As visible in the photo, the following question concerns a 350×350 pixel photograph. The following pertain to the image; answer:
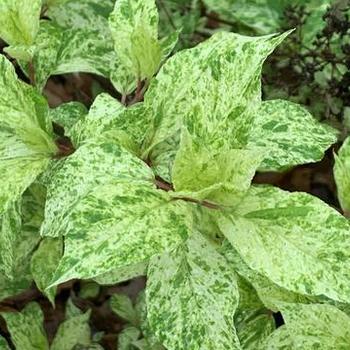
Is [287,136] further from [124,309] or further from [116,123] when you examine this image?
[124,309]

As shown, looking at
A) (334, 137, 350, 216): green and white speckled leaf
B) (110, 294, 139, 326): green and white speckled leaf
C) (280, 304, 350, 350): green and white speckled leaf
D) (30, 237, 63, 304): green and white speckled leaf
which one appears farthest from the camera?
(110, 294, 139, 326): green and white speckled leaf

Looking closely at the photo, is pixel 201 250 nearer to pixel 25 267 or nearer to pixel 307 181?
pixel 25 267

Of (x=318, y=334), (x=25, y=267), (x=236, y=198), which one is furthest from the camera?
(x=25, y=267)

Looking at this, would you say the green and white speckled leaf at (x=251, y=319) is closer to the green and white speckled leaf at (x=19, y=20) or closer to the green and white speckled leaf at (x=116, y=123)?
the green and white speckled leaf at (x=116, y=123)

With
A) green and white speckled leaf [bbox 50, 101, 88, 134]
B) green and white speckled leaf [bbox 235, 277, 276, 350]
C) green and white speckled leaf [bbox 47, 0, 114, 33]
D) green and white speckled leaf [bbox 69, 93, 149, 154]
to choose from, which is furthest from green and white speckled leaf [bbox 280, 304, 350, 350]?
green and white speckled leaf [bbox 47, 0, 114, 33]

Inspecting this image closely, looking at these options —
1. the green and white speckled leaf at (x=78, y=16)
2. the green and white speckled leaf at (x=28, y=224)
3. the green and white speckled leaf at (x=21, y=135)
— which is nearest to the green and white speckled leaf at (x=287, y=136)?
the green and white speckled leaf at (x=21, y=135)

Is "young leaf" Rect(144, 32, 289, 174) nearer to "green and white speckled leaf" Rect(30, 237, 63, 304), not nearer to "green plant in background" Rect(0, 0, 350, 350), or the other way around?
"green plant in background" Rect(0, 0, 350, 350)

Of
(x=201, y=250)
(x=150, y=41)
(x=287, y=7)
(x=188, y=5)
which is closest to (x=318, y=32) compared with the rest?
(x=287, y=7)

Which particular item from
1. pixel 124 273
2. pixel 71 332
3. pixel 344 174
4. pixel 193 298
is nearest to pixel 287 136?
pixel 344 174
